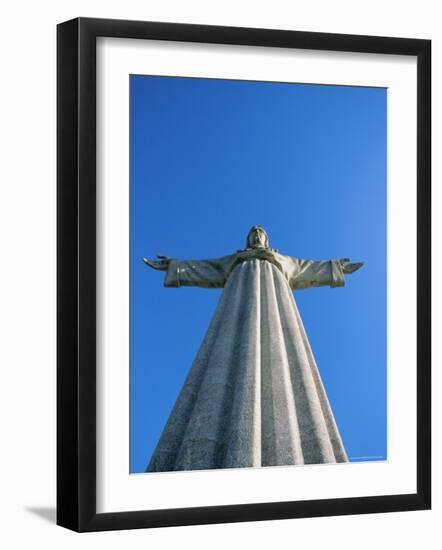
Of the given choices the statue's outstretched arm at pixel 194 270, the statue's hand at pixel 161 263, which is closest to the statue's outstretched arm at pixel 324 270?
the statue's outstretched arm at pixel 194 270

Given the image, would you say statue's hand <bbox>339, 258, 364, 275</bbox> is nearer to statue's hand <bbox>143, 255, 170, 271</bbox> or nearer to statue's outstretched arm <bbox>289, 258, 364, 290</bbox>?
statue's outstretched arm <bbox>289, 258, 364, 290</bbox>

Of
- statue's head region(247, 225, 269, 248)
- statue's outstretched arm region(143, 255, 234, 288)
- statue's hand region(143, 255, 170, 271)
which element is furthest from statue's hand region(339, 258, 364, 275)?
statue's hand region(143, 255, 170, 271)

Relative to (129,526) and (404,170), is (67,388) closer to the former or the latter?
(129,526)

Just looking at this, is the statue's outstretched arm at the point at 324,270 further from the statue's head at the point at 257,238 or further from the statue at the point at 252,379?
the statue's head at the point at 257,238

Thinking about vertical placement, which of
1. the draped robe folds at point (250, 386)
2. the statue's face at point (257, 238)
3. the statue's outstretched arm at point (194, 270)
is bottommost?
the draped robe folds at point (250, 386)

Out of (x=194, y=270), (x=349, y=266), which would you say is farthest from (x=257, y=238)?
(x=349, y=266)

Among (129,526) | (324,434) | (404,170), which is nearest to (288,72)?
(404,170)

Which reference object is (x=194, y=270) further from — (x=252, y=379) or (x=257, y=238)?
(x=252, y=379)
